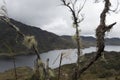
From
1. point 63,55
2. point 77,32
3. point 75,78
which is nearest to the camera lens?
point 63,55

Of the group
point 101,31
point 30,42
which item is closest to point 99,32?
point 101,31

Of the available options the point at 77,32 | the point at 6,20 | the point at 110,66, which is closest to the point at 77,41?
the point at 77,32

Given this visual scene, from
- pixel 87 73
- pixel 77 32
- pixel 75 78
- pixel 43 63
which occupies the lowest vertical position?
pixel 87 73

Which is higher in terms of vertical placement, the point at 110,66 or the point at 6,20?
the point at 6,20

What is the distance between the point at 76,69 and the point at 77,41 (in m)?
1.41

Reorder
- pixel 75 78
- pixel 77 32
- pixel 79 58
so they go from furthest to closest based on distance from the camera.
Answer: pixel 77 32, pixel 79 58, pixel 75 78

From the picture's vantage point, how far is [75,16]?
10922 mm

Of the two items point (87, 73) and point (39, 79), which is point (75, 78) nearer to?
point (39, 79)

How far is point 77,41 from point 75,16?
110 cm

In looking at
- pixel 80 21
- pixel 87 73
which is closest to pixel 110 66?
pixel 87 73

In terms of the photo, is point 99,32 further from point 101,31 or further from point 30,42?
point 30,42

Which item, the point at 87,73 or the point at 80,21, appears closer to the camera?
the point at 80,21

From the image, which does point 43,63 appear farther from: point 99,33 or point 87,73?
point 87,73

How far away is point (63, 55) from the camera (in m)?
8.25
